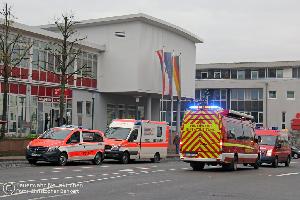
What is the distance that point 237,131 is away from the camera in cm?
2730

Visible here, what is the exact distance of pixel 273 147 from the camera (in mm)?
32531

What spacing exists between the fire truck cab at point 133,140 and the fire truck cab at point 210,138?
236 inches

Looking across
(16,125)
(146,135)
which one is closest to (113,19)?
(16,125)

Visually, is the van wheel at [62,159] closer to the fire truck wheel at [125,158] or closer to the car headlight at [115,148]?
the car headlight at [115,148]

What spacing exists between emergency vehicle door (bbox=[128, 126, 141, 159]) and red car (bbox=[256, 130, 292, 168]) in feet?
21.9

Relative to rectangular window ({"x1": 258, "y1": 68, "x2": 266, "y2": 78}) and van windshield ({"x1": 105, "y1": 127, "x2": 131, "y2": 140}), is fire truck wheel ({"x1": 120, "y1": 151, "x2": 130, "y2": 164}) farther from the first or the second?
rectangular window ({"x1": 258, "y1": 68, "x2": 266, "y2": 78})

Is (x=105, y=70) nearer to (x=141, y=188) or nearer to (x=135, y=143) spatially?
(x=135, y=143)

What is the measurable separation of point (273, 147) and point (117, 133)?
8.82 m

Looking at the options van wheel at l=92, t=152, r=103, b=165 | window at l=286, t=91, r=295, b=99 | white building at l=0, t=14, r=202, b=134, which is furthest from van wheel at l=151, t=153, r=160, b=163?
window at l=286, t=91, r=295, b=99

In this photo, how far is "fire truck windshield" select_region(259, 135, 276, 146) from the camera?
1301 inches

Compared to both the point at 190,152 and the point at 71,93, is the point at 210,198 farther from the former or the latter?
the point at 71,93

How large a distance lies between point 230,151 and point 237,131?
1.74m

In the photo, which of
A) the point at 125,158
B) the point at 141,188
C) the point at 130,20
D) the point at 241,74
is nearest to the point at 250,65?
the point at 241,74

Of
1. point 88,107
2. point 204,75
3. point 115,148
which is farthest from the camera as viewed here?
point 204,75
